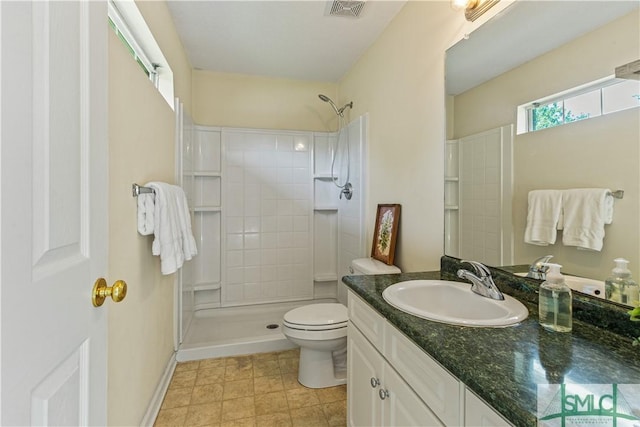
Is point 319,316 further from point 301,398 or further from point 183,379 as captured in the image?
point 183,379

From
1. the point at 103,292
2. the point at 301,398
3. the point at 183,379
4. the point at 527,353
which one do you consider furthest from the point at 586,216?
the point at 183,379

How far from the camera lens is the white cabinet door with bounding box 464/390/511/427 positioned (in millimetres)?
583

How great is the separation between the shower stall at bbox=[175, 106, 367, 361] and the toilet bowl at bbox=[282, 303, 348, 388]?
705mm

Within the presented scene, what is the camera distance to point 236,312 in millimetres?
2934

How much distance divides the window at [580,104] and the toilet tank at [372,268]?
1.06 metres

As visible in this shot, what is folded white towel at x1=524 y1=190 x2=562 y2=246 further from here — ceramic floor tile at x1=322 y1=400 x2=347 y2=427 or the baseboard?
the baseboard

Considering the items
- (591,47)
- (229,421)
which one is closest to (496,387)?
(591,47)

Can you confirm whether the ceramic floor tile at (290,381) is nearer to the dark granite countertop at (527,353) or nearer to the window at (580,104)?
the dark granite countertop at (527,353)

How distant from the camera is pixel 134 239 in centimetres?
138

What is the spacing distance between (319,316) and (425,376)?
1207mm

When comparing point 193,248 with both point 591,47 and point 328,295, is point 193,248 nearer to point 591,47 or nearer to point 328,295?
point 328,295

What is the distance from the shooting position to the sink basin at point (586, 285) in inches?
35.2

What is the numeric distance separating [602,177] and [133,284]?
180cm

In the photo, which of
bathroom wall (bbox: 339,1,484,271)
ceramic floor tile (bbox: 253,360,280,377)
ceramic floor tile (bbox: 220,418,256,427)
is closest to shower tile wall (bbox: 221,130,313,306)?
ceramic floor tile (bbox: 253,360,280,377)
